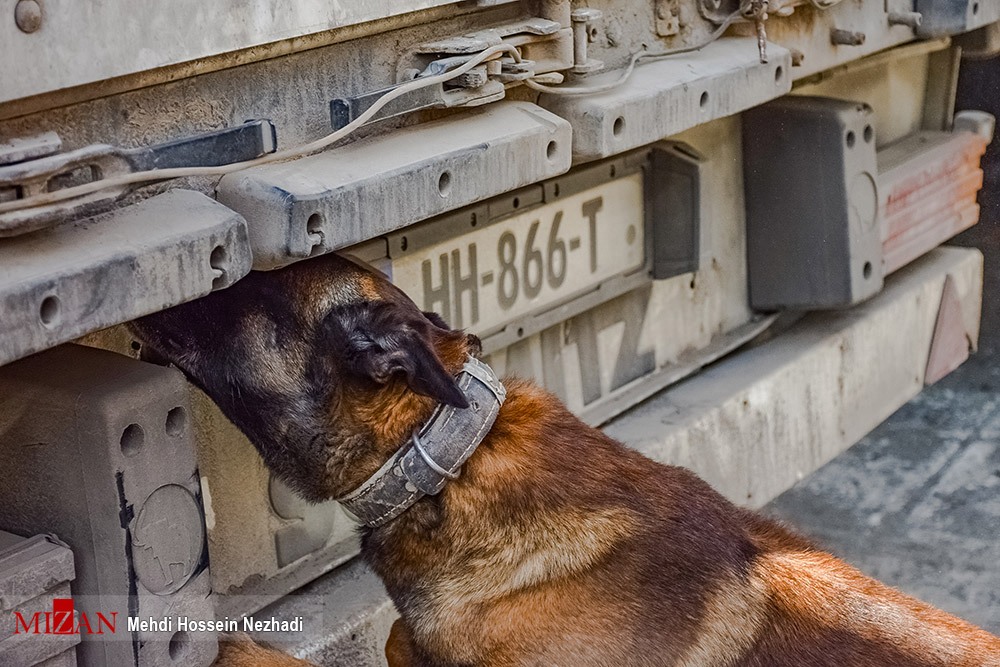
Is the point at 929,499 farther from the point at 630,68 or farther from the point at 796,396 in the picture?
the point at 630,68

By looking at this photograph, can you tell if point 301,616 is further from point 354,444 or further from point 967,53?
point 967,53

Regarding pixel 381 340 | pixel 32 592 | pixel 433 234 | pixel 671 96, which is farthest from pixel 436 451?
pixel 671 96

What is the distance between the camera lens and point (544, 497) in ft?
9.35

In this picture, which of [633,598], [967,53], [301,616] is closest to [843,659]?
[633,598]

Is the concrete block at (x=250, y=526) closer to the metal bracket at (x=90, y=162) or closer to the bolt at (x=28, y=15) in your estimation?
the metal bracket at (x=90, y=162)

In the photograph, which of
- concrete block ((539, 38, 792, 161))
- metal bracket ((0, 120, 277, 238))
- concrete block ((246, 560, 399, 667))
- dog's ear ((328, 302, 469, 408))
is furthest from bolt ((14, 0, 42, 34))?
concrete block ((246, 560, 399, 667))

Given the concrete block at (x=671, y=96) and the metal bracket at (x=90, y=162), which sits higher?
the metal bracket at (x=90, y=162)

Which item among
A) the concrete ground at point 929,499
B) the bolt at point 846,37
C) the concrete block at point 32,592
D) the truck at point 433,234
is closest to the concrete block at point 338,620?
the truck at point 433,234

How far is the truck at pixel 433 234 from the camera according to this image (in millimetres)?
2221

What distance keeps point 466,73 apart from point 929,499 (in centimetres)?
348

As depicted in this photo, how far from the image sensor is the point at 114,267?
2096 millimetres

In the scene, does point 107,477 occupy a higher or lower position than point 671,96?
lower

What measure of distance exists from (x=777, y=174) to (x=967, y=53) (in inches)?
62.8

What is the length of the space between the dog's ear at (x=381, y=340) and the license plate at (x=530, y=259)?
84cm
